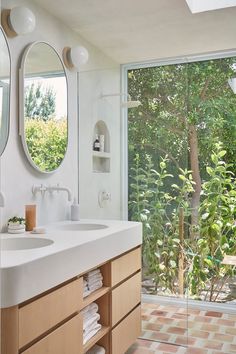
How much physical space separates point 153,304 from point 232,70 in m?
2.20

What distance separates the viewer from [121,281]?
2.35 metres

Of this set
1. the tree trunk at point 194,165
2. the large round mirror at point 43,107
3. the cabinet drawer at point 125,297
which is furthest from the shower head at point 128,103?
the cabinet drawer at point 125,297

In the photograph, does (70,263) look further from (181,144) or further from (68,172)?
(181,144)

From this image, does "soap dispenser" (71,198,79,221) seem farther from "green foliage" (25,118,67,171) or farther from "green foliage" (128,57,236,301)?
"green foliage" (128,57,236,301)

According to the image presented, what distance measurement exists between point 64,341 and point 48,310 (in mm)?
225

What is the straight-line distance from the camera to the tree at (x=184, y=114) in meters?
2.92

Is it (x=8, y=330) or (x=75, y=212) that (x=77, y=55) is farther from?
(x=8, y=330)

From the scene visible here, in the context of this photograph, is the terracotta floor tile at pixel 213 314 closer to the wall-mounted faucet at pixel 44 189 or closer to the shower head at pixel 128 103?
the wall-mounted faucet at pixel 44 189

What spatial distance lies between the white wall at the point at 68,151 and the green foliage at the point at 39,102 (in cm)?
11

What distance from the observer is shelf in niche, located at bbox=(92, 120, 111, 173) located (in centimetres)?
307

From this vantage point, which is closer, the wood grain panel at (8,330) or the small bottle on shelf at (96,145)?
the wood grain panel at (8,330)

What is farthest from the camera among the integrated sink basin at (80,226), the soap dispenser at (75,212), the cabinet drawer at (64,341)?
the soap dispenser at (75,212)

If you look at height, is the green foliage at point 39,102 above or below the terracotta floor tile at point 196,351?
above

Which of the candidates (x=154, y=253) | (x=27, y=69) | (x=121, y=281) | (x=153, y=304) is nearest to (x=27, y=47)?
(x=27, y=69)
